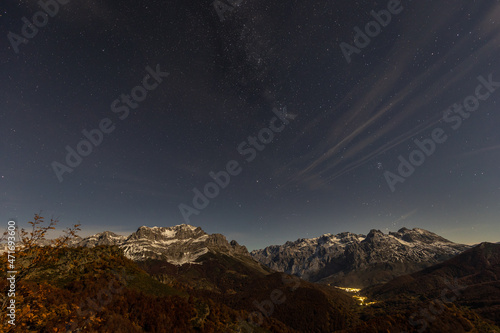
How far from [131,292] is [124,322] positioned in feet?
23.2

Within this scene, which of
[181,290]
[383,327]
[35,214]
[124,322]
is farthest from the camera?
[383,327]

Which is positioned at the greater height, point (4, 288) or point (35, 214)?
point (35, 214)

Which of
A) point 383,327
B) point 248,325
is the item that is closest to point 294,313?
point 383,327

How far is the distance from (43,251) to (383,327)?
2711 inches

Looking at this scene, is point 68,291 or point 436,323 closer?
point 68,291

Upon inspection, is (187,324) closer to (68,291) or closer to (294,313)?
(68,291)

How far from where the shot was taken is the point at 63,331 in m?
14.6

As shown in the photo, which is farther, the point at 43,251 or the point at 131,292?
the point at 131,292

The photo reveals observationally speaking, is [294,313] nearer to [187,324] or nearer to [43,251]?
[187,324]

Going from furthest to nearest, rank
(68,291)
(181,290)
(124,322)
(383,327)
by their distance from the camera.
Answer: (383,327) → (181,290) → (68,291) → (124,322)

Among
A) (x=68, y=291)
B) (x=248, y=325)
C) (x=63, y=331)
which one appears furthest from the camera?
(x=248, y=325)

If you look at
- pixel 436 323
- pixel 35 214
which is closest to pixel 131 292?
pixel 35 214

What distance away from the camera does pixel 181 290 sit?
3338 cm

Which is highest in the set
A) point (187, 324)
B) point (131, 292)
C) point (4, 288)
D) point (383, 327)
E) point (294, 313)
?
point (4, 288)
